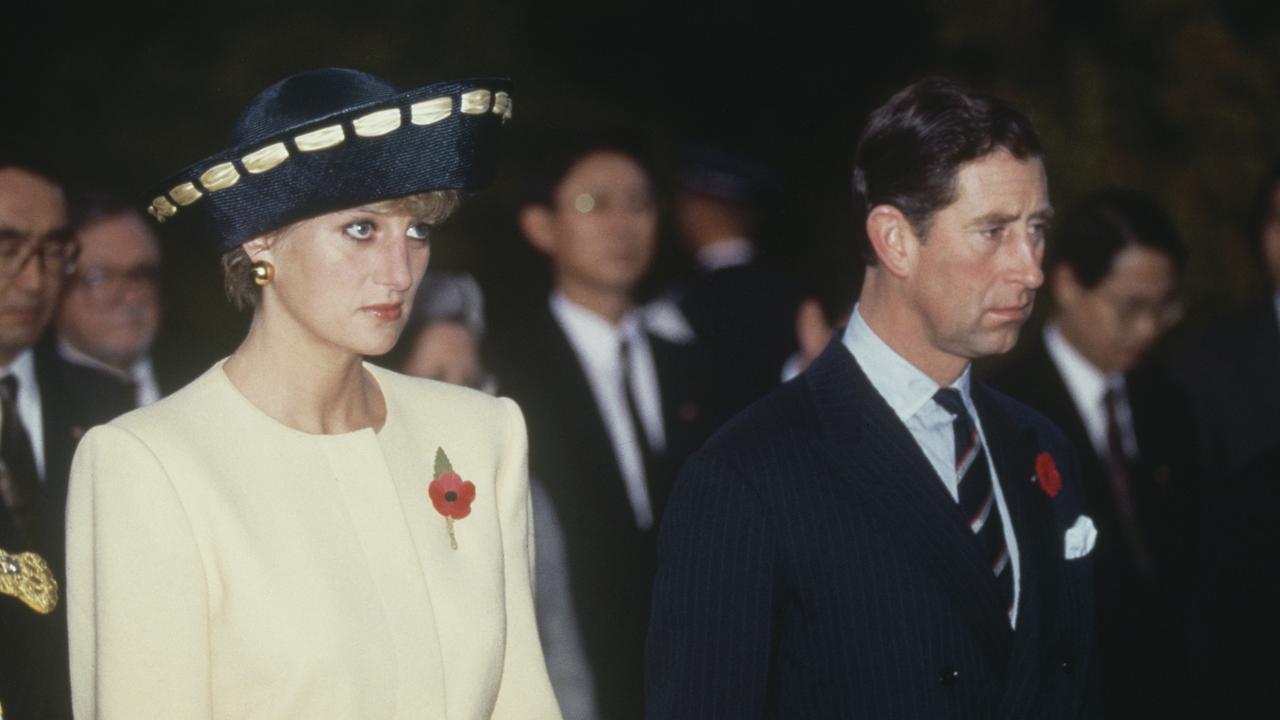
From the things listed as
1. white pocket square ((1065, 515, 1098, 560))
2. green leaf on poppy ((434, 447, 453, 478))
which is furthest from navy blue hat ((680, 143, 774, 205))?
green leaf on poppy ((434, 447, 453, 478))

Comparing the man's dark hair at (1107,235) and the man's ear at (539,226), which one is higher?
the man's ear at (539,226)

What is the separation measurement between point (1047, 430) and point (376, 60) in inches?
282

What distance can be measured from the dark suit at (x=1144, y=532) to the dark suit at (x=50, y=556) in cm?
289

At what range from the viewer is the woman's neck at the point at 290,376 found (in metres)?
2.77

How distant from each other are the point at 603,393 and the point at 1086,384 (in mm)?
1709

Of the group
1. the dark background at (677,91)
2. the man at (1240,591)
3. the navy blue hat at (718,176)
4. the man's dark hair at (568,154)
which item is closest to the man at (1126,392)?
the man at (1240,591)

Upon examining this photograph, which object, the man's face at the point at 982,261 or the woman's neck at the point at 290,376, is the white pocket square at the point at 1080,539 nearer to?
the man's face at the point at 982,261

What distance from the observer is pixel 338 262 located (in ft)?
8.90

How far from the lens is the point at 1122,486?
219 inches

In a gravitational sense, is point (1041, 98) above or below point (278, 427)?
above

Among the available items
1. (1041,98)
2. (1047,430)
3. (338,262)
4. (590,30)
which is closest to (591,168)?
(1047,430)

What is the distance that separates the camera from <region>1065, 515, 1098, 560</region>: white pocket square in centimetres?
323

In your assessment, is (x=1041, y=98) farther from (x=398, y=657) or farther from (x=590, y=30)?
(x=398, y=657)

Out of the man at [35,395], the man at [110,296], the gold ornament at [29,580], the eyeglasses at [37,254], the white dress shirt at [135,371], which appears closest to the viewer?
the gold ornament at [29,580]
